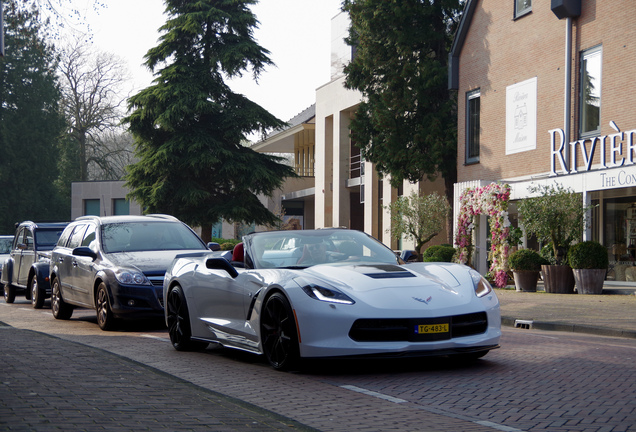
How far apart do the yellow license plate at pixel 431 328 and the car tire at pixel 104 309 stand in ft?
20.7

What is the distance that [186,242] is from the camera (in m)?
13.6

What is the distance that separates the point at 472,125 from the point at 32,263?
15417 mm

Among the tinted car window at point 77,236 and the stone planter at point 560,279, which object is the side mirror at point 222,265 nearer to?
the tinted car window at point 77,236

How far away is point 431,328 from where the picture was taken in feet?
23.6

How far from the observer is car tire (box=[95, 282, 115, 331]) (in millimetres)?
12242

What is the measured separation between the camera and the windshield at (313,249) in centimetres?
837

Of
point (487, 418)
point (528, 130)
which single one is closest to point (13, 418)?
point (487, 418)

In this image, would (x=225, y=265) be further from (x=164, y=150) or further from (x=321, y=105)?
(x=321, y=105)

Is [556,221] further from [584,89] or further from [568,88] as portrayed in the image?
[568,88]

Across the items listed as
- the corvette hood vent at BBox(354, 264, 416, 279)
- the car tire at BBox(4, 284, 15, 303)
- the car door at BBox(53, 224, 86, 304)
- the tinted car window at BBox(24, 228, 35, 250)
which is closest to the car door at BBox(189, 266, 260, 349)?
the corvette hood vent at BBox(354, 264, 416, 279)

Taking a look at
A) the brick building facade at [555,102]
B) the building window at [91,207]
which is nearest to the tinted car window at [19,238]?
the brick building facade at [555,102]

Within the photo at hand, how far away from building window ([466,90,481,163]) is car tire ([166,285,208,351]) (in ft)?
61.8

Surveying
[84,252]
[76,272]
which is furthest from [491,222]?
[84,252]

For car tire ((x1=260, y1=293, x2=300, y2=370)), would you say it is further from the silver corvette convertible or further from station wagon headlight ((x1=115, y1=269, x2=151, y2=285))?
station wagon headlight ((x1=115, y1=269, x2=151, y2=285))
